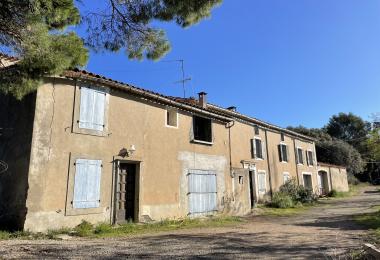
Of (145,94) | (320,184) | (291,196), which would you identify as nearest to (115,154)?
(145,94)

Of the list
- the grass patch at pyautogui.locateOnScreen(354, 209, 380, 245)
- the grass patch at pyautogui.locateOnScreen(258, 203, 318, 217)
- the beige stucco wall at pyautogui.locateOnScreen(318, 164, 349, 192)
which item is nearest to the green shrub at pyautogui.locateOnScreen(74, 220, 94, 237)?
the grass patch at pyautogui.locateOnScreen(354, 209, 380, 245)

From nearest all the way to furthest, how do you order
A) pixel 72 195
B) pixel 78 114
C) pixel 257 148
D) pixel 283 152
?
pixel 72 195 < pixel 78 114 < pixel 257 148 < pixel 283 152

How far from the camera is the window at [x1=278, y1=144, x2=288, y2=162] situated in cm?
2358

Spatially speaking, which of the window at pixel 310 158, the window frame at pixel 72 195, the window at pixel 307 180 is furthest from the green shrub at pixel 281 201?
the window frame at pixel 72 195

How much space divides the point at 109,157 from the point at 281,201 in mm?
12310

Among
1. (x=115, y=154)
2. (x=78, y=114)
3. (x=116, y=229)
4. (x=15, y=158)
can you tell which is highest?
(x=78, y=114)

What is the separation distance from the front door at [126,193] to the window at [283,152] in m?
13.8

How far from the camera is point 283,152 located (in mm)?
24109

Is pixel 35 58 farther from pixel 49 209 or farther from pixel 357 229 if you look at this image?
pixel 357 229

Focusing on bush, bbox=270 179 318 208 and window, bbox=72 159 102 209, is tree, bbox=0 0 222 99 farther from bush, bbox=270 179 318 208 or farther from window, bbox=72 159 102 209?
bush, bbox=270 179 318 208

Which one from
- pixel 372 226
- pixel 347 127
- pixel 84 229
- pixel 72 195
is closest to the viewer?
pixel 84 229

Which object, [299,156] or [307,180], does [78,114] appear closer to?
[299,156]

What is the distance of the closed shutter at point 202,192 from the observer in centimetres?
1425

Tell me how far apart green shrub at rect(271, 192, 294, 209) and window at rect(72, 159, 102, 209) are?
1240 centimetres
